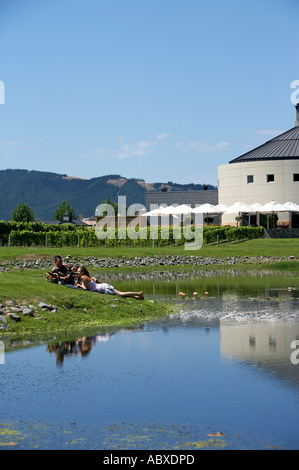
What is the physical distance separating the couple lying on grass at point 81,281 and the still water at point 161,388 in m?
3.05

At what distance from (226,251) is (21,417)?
1893 inches

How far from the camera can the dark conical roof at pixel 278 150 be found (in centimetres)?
9175

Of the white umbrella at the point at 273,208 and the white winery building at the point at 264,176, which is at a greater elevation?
the white winery building at the point at 264,176

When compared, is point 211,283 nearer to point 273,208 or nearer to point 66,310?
point 66,310

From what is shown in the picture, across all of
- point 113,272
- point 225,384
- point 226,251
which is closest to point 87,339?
point 225,384

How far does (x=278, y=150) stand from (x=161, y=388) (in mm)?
84731

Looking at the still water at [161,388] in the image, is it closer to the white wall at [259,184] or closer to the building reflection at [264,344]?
the building reflection at [264,344]

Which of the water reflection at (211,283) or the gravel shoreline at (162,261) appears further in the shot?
the gravel shoreline at (162,261)

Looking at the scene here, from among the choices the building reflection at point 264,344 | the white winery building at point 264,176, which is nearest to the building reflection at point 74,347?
the building reflection at point 264,344

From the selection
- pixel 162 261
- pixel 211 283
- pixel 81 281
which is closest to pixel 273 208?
pixel 162 261

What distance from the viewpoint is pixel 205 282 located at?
3859 centimetres

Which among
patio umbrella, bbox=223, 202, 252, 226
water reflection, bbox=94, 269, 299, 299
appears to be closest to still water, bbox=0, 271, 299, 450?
water reflection, bbox=94, 269, 299, 299

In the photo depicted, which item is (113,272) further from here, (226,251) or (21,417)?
(21,417)
